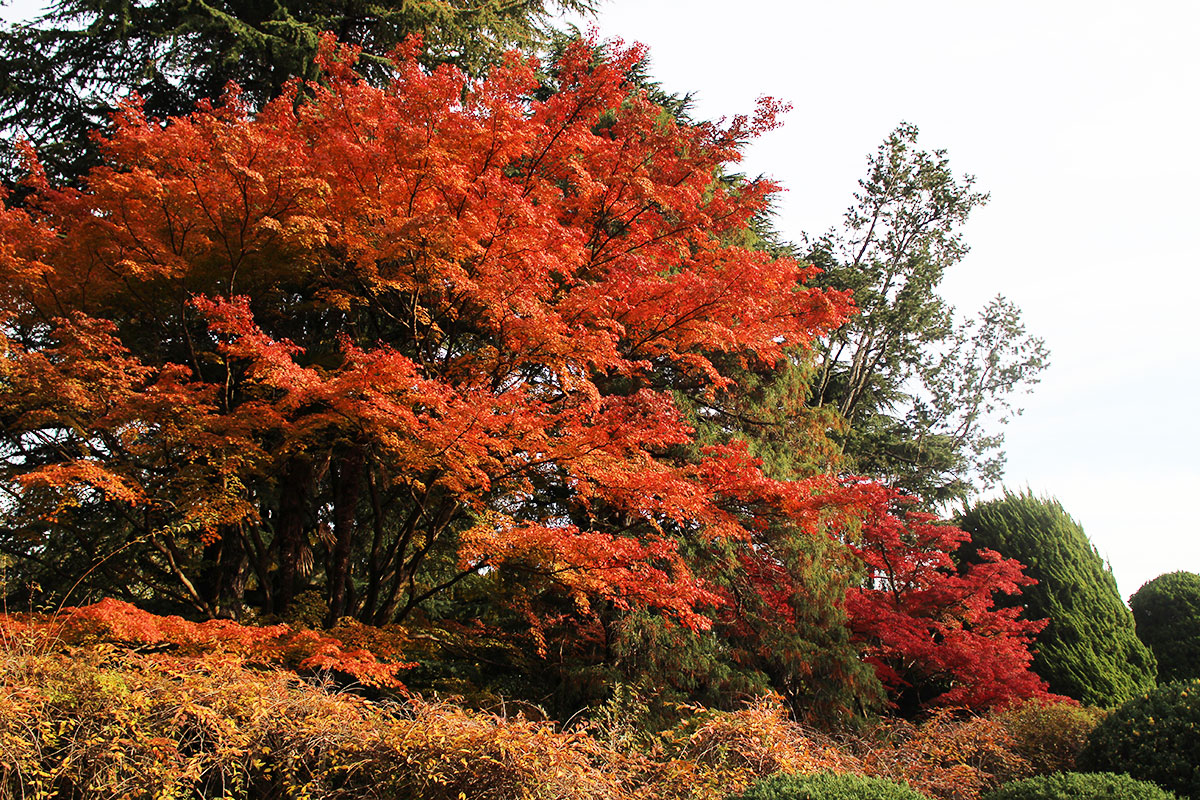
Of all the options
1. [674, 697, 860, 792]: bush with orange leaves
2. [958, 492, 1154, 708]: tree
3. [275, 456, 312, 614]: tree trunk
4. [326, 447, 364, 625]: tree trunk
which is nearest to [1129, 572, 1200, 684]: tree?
[958, 492, 1154, 708]: tree

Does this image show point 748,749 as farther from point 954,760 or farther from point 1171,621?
point 1171,621

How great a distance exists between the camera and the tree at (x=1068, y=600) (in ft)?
39.5

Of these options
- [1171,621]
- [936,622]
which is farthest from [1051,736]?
[1171,621]

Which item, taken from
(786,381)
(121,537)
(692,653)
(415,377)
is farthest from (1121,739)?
(121,537)

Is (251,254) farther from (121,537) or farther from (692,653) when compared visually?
(692,653)

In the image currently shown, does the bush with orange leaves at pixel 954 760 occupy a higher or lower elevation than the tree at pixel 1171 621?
lower

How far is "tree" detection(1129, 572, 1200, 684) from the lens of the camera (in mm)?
13281

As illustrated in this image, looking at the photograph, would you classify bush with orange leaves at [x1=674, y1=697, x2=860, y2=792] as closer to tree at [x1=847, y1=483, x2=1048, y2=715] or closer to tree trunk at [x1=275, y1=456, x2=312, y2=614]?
tree at [x1=847, y1=483, x2=1048, y2=715]

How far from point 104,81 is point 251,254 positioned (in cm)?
645

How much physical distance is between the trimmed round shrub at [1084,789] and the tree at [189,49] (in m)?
11.7

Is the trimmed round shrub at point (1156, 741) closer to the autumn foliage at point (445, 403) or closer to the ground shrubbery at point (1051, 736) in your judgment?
the ground shrubbery at point (1051, 736)

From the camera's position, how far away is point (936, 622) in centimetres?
1142

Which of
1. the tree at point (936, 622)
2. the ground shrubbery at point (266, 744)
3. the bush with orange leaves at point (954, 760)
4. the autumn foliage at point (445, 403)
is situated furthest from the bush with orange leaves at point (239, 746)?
the tree at point (936, 622)

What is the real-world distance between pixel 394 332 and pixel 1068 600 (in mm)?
11746
